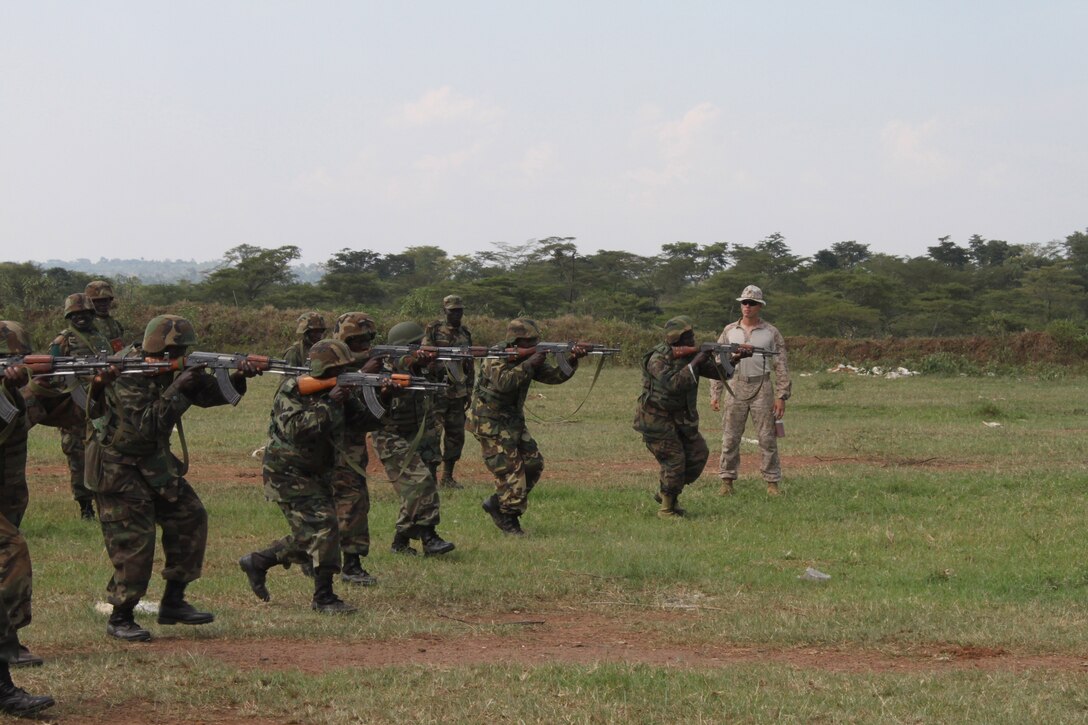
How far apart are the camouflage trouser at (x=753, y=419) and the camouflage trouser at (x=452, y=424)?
2.89m

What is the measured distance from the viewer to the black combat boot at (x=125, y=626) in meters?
7.87

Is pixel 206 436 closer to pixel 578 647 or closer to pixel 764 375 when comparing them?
pixel 764 375

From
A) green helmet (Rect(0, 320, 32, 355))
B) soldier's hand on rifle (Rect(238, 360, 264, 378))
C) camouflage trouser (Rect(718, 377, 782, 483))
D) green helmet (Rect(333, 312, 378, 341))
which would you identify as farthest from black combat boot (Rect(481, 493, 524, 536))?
green helmet (Rect(0, 320, 32, 355))

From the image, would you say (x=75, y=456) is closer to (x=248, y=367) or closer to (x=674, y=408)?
(x=248, y=367)

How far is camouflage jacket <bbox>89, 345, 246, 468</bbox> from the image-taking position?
304 inches

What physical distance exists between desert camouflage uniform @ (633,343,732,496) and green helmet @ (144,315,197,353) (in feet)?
18.0

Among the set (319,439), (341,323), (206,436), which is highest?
(341,323)

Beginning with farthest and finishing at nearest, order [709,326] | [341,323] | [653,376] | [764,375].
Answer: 1. [709,326]
2. [764,375]
3. [653,376]
4. [341,323]

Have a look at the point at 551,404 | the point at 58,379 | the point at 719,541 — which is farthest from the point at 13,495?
the point at 551,404

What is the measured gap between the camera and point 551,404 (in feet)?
84.0

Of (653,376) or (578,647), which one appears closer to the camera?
(578,647)

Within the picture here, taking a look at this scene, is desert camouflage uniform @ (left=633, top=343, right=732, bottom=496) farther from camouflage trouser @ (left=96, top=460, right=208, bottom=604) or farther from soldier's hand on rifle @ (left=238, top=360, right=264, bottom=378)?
camouflage trouser @ (left=96, top=460, right=208, bottom=604)

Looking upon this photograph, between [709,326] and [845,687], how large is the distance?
4242cm

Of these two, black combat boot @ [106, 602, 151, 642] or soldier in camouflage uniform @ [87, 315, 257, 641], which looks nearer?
soldier in camouflage uniform @ [87, 315, 257, 641]
